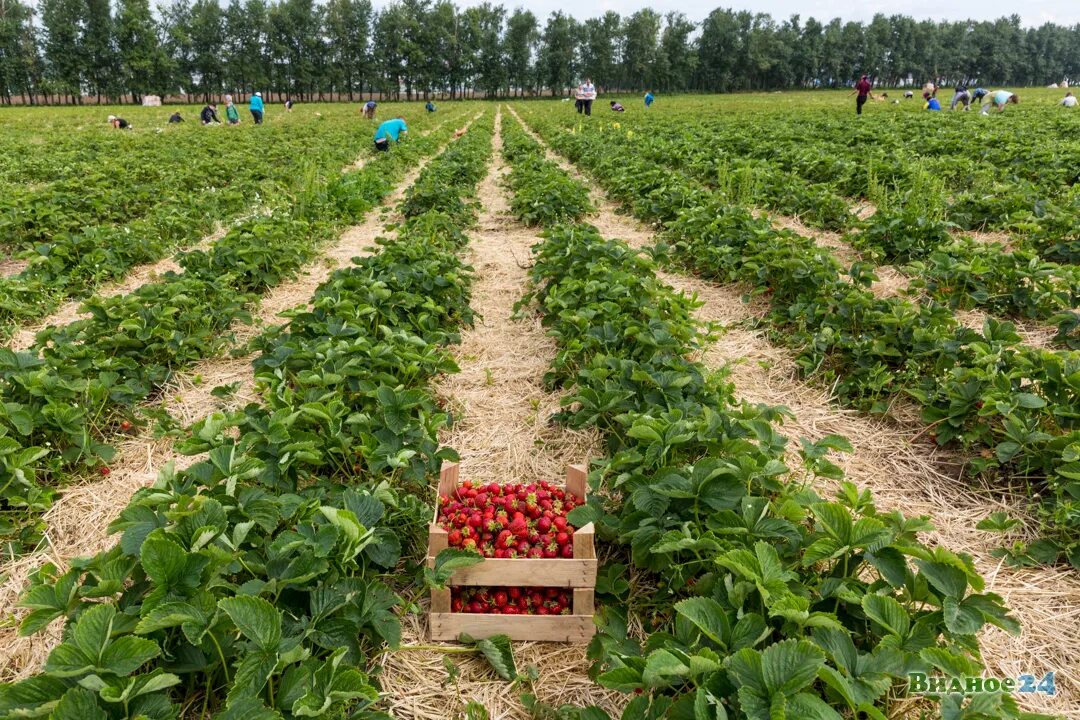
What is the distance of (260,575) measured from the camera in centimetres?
209

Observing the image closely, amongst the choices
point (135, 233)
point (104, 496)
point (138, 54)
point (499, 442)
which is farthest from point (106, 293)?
point (138, 54)

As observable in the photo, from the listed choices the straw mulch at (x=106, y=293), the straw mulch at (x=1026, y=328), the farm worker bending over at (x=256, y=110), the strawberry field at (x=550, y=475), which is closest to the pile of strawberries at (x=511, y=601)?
the strawberry field at (x=550, y=475)

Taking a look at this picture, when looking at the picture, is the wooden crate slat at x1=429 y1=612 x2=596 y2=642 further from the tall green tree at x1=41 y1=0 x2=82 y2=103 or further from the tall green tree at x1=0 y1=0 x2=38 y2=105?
the tall green tree at x1=0 y1=0 x2=38 y2=105

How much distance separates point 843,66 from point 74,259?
104m

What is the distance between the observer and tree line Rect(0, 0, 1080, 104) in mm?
67062

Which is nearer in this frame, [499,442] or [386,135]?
[499,442]

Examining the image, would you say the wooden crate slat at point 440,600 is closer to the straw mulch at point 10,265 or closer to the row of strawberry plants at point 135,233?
the row of strawberry plants at point 135,233

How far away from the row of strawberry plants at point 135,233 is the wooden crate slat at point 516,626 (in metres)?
5.12

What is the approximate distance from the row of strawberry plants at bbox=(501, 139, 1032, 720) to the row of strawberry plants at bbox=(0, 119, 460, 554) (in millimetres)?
2700

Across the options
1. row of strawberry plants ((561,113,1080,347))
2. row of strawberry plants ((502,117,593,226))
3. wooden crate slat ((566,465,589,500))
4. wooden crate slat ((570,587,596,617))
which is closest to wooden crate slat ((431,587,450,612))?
wooden crate slat ((570,587,596,617))

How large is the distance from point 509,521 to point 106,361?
281 centimetres

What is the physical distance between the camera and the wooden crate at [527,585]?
2213mm

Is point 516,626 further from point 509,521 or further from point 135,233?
point 135,233

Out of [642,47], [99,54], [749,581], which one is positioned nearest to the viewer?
[749,581]
